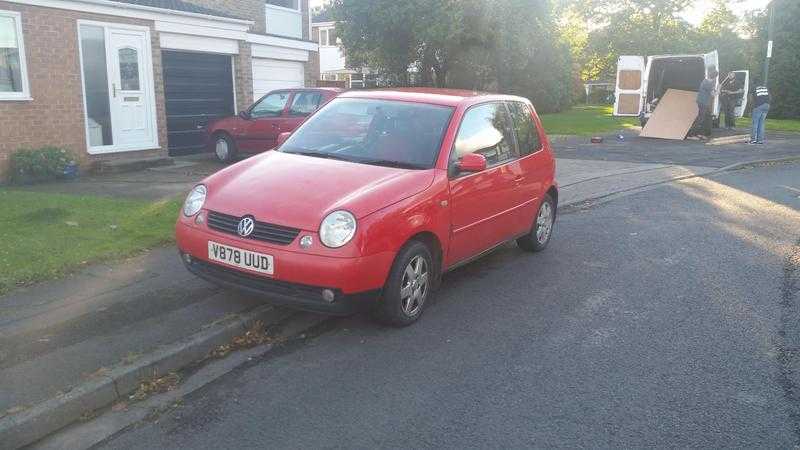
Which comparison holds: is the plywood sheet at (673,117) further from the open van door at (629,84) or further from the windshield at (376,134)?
the windshield at (376,134)

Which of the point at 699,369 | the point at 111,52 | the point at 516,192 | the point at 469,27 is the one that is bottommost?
the point at 699,369

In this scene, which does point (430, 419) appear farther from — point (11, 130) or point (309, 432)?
point (11, 130)

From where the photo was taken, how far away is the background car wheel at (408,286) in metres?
5.11

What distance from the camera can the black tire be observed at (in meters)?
14.8

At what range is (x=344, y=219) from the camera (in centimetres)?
484

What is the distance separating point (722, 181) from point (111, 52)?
1179 centimetres

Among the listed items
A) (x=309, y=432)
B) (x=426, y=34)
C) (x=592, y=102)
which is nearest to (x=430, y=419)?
(x=309, y=432)

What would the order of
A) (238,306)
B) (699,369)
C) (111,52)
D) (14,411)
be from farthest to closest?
(111,52) → (238,306) → (699,369) → (14,411)

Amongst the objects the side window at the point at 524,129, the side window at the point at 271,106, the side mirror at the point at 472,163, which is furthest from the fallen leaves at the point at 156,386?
the side window at the point at 271,106

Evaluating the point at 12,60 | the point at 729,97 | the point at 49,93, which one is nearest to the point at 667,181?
the point at 49,93

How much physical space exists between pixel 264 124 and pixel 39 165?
436cm

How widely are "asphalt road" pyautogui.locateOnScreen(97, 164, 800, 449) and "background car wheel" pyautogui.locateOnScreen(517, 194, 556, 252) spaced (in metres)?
0.31

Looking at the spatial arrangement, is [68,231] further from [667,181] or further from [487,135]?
[667,181]

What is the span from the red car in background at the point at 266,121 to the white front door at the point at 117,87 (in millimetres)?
1459
